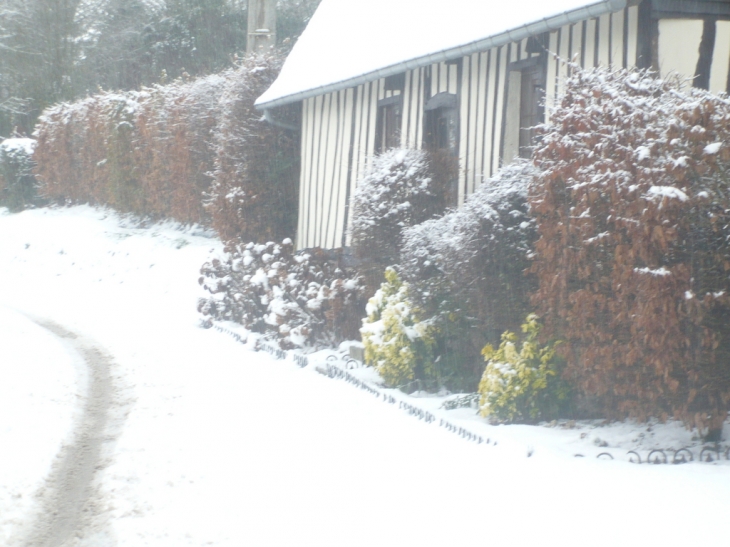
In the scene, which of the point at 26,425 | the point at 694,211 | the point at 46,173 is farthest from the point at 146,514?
the point at 46,173

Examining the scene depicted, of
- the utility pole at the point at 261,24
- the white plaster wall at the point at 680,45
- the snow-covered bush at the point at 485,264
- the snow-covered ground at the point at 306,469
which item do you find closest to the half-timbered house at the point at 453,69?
the white plaster wall at the point at 680,45

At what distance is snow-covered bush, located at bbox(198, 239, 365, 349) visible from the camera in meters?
10.7

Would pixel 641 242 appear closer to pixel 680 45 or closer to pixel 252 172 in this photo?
pixel 680 45

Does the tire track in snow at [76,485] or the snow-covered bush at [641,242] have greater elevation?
the snow-covered bush at [641,242]

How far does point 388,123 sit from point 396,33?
3.98 feet

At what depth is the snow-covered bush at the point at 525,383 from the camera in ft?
21.7

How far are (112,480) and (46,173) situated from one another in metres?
20.5

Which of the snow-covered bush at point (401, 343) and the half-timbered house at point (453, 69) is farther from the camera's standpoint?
the snow-covered bush at point (401, 343)

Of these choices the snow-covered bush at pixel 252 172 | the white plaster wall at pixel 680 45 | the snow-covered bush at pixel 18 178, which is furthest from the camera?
the snow-covered bush at pixel 18 178

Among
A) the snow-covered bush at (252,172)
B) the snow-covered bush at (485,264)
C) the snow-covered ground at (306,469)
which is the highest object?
the snow-covered bush at (252,172)

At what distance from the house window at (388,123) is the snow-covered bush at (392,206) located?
1.59 m

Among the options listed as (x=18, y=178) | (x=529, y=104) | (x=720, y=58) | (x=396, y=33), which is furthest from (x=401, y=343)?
(x=18, y=178)

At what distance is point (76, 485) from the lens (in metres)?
5.73

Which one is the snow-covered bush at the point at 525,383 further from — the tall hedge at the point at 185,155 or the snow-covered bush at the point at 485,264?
the tall hedge at the point at 185,155
